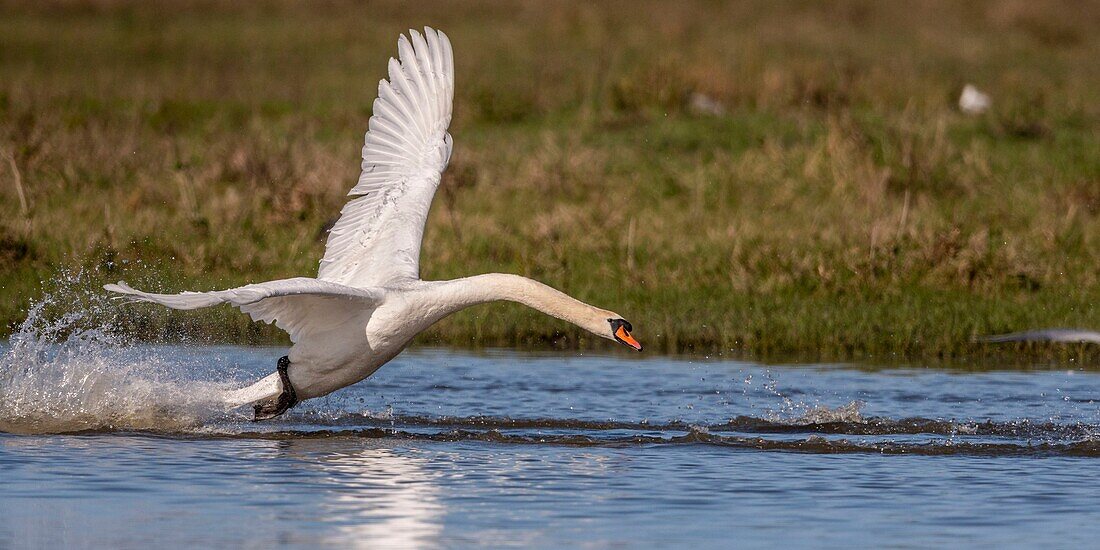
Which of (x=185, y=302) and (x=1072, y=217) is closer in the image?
(x=185, y=302)

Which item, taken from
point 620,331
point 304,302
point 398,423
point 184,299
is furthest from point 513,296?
point 184,299

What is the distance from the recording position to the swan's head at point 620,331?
9.01m

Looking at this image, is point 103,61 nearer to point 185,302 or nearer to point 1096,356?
point 1096,356

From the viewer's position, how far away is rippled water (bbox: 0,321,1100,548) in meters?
7.22

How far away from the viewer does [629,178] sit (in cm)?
1794

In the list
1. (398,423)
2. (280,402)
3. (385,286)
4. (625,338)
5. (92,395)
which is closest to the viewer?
(625,338)

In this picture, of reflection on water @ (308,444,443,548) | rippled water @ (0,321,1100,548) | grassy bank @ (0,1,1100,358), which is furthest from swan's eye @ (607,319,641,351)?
grassy bank @ (0,1,1100,358)

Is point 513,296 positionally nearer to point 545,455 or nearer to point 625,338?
point 625,338

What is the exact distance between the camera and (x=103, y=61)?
26.0 m

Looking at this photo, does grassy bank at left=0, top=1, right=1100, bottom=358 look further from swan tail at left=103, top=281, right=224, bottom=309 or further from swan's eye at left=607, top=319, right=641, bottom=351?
swan tail at left=103, top=281, right=224, bottom=309

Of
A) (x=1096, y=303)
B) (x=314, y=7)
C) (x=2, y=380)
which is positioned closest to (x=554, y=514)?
(x=2, y=380)

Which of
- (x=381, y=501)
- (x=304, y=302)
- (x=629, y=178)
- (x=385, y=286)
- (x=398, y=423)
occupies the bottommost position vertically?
(x=381, y=501)

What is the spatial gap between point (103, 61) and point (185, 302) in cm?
1917

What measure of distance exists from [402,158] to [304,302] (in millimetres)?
1648
